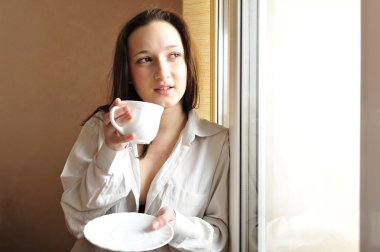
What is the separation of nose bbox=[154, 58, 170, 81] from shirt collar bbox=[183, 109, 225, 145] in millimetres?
162

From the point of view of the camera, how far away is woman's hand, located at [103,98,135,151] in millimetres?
797

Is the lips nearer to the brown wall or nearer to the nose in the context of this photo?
the nose

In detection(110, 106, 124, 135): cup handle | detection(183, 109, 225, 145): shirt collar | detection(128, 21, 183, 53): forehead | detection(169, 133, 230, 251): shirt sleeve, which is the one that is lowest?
detection(169, 133, 230, 251): shirt sleeve

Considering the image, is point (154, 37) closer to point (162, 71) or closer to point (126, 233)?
point (162, 71)

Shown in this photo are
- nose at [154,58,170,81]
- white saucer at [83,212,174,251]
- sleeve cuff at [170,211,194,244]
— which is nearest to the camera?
white saucer at [83,212,174,251]

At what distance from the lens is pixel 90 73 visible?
6.97ft

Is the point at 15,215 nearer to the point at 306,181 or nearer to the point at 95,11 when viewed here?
the point at 95,11

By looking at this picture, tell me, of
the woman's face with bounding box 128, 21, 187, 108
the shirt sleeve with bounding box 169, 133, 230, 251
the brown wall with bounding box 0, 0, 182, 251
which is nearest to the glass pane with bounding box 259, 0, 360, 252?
the shirt sleeve with bounding box 169, 133, 230, 251

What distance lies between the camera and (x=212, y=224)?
95 cm

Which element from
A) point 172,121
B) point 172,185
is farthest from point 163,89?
point 172,185

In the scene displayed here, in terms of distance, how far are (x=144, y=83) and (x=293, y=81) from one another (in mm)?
433

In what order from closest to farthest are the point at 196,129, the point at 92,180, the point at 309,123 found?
1. the point at 309,123
2. the point at 92,180
3. the point at 196,129

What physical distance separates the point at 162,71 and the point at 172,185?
0.98 ft
